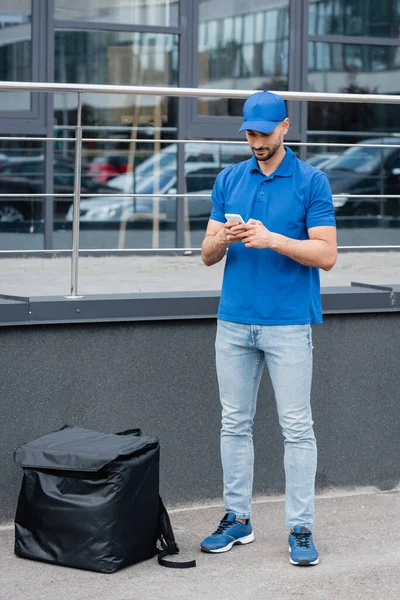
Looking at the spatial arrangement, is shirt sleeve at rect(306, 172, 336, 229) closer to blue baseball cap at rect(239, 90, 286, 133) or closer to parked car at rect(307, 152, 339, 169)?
blue baseball cap at rect(239, 90, 286, 133)

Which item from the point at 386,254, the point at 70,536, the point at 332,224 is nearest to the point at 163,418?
the point at 70,536

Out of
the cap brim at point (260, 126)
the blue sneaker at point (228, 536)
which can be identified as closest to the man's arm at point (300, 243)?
the cap brim at point (260, 126)

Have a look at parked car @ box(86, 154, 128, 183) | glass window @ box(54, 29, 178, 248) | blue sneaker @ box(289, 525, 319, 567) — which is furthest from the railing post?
parked car @ box(86, 154, 128, 183)

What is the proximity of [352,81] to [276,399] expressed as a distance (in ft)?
18.4

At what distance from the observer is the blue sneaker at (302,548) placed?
4770 mm

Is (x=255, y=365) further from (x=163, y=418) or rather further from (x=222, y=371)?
(x=163, y=418)

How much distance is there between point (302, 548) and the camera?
4801 mm

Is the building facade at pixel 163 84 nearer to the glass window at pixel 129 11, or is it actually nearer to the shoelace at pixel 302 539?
the glass window at pixel 129 11

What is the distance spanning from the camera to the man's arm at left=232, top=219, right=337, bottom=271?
4.45m

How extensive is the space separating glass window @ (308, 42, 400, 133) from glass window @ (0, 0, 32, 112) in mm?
2473

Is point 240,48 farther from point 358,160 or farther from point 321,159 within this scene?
point 358,160

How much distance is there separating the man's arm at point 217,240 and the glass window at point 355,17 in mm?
5238

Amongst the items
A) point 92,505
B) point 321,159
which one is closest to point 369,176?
point 321,159

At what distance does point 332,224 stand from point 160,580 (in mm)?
1663
